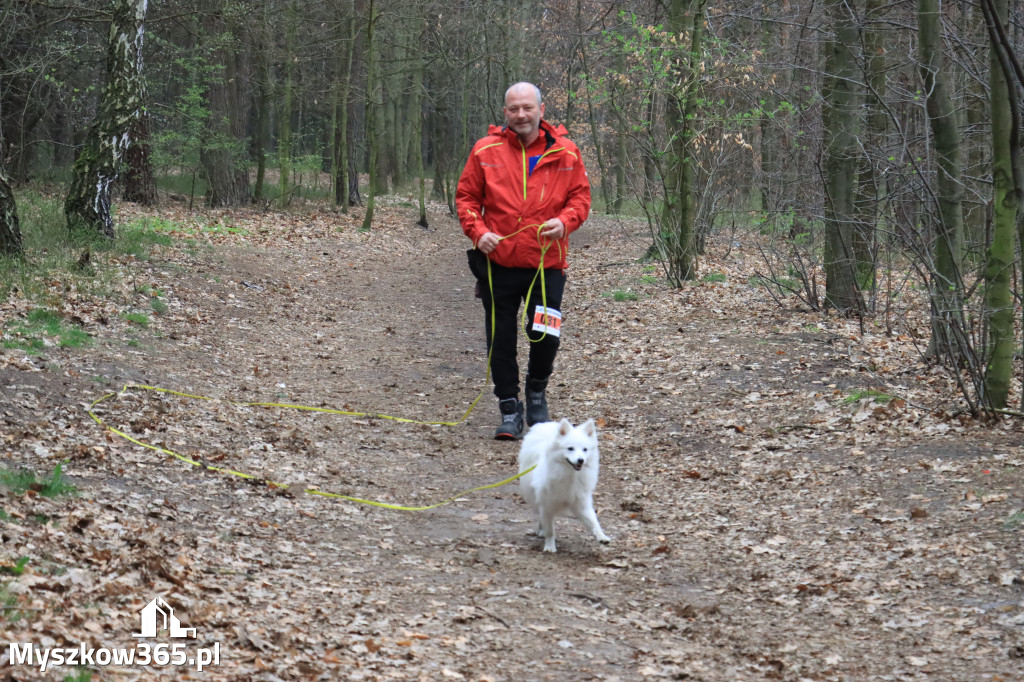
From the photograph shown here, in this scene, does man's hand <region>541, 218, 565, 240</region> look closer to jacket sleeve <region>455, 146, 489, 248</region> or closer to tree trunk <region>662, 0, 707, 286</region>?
jacket sleeve <region>455, 146, 489, 248</region>

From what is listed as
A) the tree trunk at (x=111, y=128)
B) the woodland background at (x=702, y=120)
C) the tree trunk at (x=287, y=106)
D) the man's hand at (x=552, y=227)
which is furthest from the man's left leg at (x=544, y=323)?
the tree trunk at (x=287, y=106)

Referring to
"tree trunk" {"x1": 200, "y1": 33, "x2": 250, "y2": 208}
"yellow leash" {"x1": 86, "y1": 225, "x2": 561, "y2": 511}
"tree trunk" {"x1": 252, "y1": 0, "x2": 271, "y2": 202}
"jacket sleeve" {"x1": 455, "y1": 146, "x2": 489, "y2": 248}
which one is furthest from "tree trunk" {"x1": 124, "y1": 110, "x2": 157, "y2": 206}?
"jacket sleeve" {"x1": 455, "y1": 146, "x2": 489, "y2": 248}

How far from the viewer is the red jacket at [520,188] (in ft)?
22.3

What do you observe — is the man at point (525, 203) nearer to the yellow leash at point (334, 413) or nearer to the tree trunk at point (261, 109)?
the yellow leash at point (334, 413)

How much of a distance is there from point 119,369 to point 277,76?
26.8m

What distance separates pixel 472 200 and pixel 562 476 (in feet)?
9.17

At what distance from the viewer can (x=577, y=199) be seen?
272 inches

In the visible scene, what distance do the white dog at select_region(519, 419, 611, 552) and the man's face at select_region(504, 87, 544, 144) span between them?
2642 mm

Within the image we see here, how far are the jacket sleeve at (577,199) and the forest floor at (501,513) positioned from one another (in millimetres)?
2096

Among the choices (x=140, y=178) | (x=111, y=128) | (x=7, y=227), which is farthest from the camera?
(x=140, y=178)

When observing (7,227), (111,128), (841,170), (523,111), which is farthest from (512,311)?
(111,128)

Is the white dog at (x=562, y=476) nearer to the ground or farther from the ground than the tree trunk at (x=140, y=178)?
nearer to the ground

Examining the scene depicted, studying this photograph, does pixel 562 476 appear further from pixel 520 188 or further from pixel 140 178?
pixel 140 178

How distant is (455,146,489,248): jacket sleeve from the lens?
6816 millimetres
